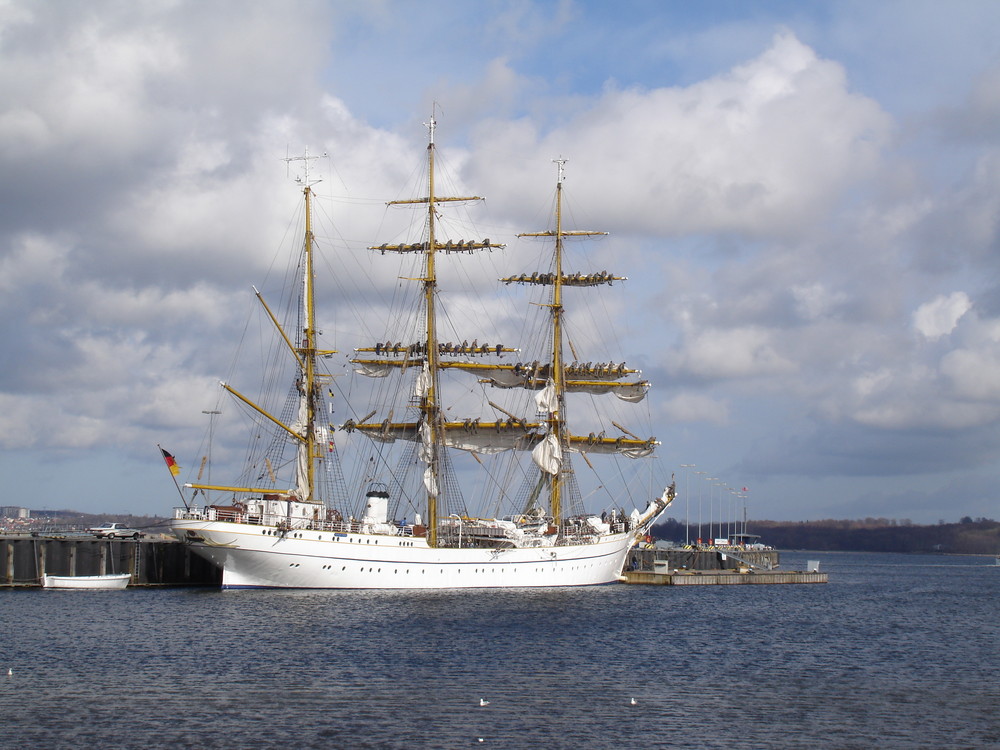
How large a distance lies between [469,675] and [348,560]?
34623 millimetres

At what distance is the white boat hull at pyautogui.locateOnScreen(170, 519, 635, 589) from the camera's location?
74.8m

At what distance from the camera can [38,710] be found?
3572cm

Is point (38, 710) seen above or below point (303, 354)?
below

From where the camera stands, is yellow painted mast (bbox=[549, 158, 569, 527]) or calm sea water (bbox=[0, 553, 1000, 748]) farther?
yellow painted mast (bbox=[549, 158, 569, 527])

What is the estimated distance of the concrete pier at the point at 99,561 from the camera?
79375mm

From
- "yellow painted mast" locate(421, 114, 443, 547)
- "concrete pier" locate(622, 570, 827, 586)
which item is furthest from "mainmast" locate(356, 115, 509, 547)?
"concrete pier" locate(622, 570, 827, 586)

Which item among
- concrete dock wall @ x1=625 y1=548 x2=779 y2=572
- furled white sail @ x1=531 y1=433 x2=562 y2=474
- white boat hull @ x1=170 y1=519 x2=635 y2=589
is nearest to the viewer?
white boat hull @ x1=170 y1=519 x2=635 y2=589

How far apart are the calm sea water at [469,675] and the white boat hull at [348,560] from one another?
209 centimetres

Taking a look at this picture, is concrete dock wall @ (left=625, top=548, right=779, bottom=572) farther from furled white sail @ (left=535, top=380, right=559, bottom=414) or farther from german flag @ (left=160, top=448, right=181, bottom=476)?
german flag @ (left=160, top=448, right=181, bottom=476)

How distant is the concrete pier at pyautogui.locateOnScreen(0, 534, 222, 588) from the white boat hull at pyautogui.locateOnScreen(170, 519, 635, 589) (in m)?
8.85

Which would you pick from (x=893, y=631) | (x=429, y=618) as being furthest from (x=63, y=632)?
(x=893, y=631)

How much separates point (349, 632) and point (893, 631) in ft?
112

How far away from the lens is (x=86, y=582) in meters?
79.4

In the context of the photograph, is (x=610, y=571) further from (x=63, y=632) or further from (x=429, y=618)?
(x=63, y=632)
